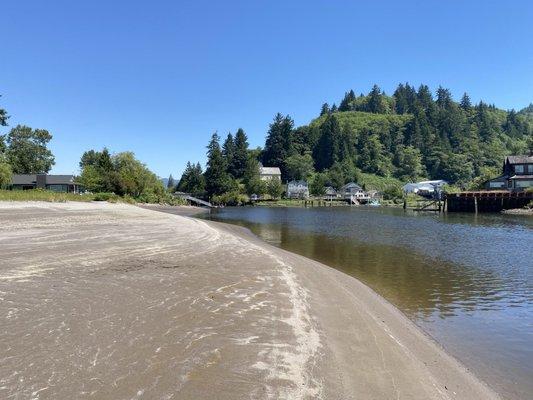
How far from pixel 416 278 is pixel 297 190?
135322 millimetres

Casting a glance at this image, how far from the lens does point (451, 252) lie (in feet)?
77.9

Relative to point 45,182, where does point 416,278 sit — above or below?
below

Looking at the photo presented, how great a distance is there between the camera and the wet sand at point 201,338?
16.9 feet

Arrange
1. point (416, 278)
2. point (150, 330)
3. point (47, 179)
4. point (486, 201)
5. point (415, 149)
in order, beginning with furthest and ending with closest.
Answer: point (415, 149) → point (47, 179) → point (486, 201) → point (416, 278) → point (150, 330)

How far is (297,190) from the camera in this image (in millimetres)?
151250

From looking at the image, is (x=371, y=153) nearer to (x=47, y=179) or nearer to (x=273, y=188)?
(x=273, y=188)

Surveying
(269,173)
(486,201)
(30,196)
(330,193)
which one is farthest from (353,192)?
(30,196)

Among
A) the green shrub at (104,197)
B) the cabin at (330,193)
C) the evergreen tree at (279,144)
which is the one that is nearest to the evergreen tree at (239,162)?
the evergreen tree at (279,144)

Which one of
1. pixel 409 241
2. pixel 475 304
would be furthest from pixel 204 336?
pixel 409 241

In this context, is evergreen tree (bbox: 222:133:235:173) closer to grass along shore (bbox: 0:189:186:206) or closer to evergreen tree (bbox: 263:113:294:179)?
evergreen tree (bbox: 263:113:294:179)

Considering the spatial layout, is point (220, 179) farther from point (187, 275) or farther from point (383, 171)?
point (187, 275)

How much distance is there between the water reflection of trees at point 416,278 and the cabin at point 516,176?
8075cm

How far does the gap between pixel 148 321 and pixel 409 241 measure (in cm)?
2564

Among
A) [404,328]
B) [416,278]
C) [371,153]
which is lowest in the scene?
[416,278]
